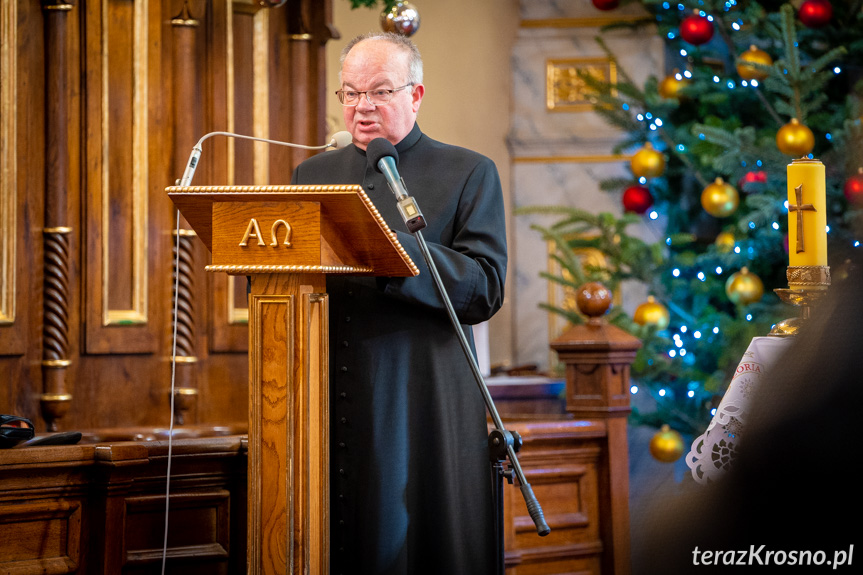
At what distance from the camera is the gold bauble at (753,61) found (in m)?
4.58

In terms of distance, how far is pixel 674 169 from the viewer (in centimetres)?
532

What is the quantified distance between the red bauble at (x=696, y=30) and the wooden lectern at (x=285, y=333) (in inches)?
137

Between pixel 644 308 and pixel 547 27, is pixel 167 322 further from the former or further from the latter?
pixel 547 27

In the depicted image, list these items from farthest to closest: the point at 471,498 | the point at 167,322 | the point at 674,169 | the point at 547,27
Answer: the point at 547,27 < the point at 674,169 < the point at 167,322 < the point at 471,498

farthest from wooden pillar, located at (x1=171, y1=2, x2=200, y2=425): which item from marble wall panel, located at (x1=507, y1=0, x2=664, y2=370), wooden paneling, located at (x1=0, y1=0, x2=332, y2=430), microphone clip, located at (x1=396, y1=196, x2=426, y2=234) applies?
marble wall panel, located at (x1=507, y1=0, x2=664, y2=370)

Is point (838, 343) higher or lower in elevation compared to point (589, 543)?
higher

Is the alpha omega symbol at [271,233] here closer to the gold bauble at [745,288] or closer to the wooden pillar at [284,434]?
the wooden pillar at [284,434]

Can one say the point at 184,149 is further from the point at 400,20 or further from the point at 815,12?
the point at 815,12

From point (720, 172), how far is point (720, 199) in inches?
12.2

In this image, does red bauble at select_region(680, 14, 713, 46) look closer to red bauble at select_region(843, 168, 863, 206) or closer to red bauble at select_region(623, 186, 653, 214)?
red bauble at select_region(623, 186, 653, 214)

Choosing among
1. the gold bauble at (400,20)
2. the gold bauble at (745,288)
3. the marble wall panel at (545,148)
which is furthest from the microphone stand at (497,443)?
the marble wall panel at (545,148)

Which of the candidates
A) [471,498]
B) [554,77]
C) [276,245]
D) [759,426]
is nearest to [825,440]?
[759,426]

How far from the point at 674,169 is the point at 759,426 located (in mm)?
4654

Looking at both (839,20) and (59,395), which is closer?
(59,395)
